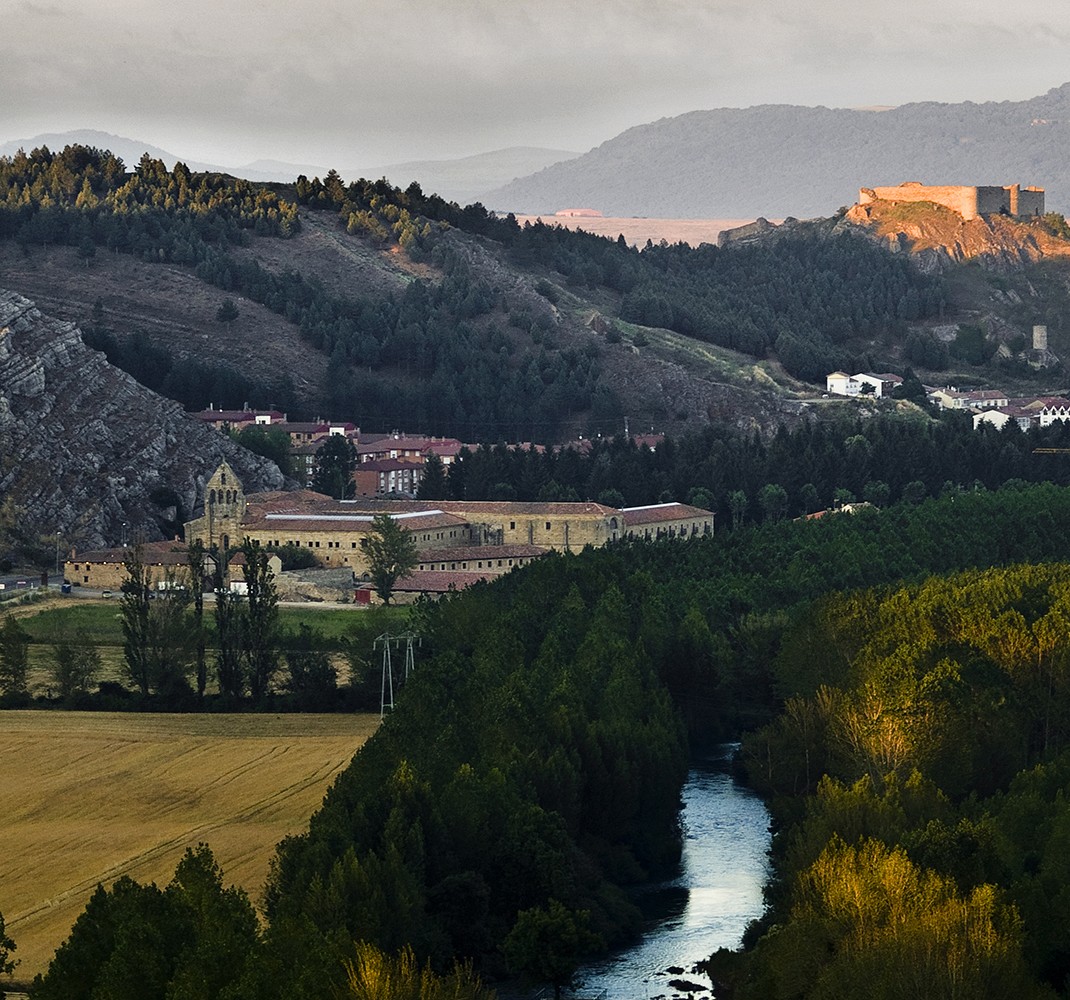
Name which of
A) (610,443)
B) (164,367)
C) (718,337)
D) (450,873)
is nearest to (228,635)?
(450,873)

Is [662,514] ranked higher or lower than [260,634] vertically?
higher

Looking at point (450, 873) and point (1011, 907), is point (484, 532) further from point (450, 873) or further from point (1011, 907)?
point (1011, 907)

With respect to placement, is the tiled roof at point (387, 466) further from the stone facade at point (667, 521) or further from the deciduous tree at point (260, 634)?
the deciduous tree at point (260, 634)

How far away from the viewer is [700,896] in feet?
182

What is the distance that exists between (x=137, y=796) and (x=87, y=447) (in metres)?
63.8

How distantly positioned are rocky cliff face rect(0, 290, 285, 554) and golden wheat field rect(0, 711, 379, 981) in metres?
42.0

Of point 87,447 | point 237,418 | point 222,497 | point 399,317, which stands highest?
point 399,317

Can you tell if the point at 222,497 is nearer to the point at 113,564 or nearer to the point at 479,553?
the point at 113,564

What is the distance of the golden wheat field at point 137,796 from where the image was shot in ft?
173

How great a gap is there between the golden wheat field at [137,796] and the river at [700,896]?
26.1 feet

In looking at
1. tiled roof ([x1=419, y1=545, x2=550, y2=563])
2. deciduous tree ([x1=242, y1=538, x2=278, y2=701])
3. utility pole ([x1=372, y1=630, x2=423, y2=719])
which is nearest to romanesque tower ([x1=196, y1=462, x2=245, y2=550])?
tiled roof ([x1=419, y1=545, x2=550, y2=563])

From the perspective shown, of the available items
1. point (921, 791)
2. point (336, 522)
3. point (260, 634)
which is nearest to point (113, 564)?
point (336, 522)

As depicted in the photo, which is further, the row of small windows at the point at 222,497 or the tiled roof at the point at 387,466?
the tiled roof at the point at 387,466

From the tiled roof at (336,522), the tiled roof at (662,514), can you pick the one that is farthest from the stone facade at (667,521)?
the tiled roof at (336,522)
